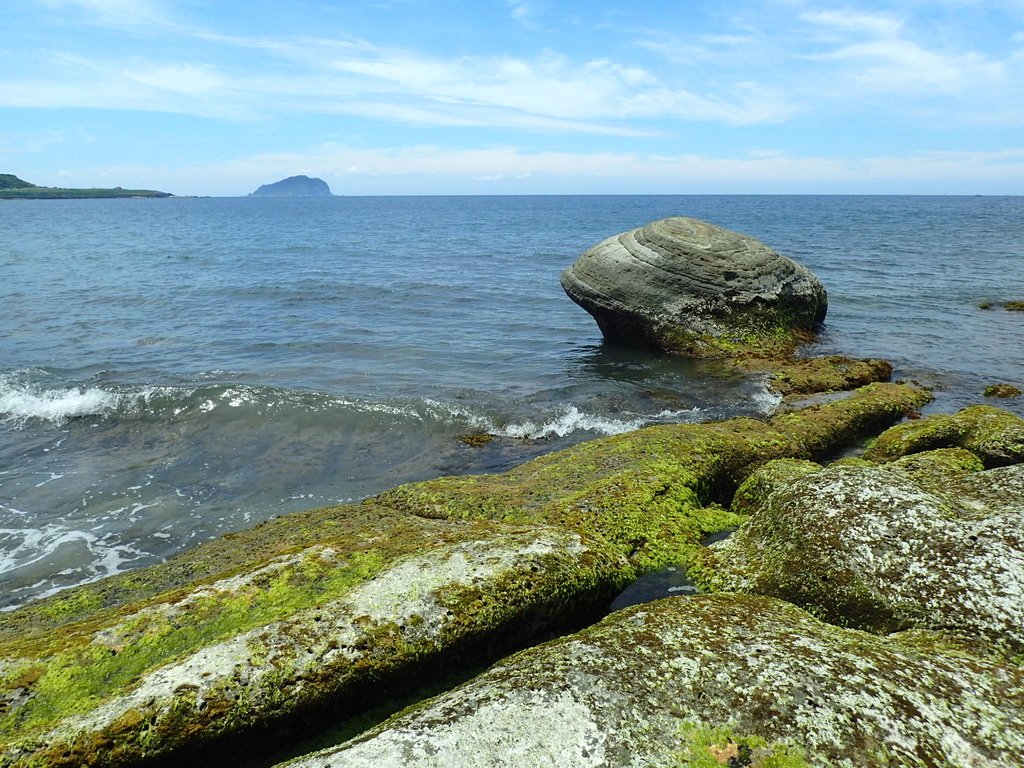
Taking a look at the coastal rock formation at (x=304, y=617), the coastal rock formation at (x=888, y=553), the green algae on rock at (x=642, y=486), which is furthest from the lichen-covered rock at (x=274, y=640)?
the coastal rock formation at (x=888, y=553)

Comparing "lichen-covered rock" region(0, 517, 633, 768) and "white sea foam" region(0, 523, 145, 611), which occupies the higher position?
"lichen-covered rock" region(0, 517, 633, 768)

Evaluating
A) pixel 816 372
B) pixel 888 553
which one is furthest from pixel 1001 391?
pixel 888 553

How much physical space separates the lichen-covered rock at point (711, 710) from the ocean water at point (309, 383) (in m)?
9.70

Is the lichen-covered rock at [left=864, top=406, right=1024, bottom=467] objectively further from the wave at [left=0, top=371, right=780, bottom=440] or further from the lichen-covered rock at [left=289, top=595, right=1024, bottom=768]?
the lichen-covered rock at [left=289, top=595, right=1024, bottom=768]

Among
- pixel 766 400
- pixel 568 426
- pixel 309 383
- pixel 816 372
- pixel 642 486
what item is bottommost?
pixel 568 426

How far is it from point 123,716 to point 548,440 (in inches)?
495

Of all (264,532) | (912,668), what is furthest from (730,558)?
(264,532)

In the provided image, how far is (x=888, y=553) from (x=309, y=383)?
19.0 m

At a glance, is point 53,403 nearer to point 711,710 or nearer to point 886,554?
point 711,710

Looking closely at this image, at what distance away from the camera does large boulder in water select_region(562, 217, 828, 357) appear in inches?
942

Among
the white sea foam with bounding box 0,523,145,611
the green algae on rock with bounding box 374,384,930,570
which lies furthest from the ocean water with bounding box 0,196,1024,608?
the green algae on rock with bounding box 374,384,930,570

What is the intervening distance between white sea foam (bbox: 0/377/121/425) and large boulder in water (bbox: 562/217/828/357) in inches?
677

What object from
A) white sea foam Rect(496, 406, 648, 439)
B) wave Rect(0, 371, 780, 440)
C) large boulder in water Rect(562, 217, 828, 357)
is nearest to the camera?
white sea foam Rect(496, 406, 648, 439)

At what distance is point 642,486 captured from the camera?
10500 mm
